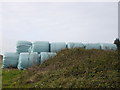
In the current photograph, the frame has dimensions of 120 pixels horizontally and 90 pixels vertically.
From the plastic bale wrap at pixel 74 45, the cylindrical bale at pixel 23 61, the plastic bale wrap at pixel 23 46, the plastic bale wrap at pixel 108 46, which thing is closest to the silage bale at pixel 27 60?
the cylindrical bale at pixel 23 61

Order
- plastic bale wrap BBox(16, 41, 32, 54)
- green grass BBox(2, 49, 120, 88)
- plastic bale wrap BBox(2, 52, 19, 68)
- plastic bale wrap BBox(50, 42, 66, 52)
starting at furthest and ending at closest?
1. plastic bale wrap BBox(16, 41, 32, 54)
2. plastic bale wrap BBox(50, 42, 66, 52)
3. plastic bale wrap BBox(2, 52, 19, 68)
4. green grass BBox(2, 49, 120, 88)

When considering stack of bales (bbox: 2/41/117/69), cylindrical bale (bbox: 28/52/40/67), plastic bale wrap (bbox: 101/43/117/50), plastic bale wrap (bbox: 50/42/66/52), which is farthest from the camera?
plastic bale wrap (bbox: 101/43/117/50)

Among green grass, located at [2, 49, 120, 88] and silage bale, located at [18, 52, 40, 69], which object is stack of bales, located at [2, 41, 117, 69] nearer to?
silage bale, located at [18, 52, 40, 69]

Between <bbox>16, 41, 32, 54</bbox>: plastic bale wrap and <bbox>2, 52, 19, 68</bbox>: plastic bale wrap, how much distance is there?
407mm

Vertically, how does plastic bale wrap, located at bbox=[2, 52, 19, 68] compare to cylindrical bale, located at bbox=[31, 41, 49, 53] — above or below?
below

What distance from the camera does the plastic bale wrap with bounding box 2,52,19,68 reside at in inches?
352

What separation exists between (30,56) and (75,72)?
2.47 m

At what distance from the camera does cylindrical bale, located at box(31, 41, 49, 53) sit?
9078 mm

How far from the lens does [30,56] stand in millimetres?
8500

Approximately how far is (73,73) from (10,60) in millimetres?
3183

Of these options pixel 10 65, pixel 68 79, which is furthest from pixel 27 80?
pixel 10 65

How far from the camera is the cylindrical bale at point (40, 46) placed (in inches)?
357

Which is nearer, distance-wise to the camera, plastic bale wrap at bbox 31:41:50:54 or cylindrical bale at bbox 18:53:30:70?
cylindrical bale at bbox 18:53:30:70

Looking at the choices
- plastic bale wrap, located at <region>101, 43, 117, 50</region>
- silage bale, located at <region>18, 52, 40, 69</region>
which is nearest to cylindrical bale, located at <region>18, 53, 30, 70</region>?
silage bale, located at <region>18, 52, 40, 69</region>
